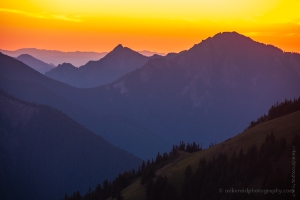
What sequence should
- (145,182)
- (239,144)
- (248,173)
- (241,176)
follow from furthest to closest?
(145,182), (239,144), (241,176), (248,173)

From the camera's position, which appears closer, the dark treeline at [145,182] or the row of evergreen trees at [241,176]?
the row of evergreen trees at [241,176]

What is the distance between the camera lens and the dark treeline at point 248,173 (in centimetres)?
9138

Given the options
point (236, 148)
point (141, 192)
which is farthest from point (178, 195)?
point (236, 148)

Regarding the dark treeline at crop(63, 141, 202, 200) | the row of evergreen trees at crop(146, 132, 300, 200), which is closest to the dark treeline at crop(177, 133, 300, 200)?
the row of evergreen trees at crop(146, 132, 300, 200)

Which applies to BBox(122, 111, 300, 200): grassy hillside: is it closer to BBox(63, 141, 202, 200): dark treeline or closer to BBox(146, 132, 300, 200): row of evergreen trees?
BBox(63, 141, 202, 200): dark treeline

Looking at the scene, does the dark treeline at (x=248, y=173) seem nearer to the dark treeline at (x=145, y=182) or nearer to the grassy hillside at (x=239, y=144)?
the grassy hillside at (x=239, y=144)

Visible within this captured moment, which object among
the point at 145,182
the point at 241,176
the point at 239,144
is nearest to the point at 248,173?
the point at 241,176

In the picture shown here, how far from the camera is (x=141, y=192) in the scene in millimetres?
128625

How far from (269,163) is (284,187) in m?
13.5

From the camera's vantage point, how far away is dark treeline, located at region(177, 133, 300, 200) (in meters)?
91.4

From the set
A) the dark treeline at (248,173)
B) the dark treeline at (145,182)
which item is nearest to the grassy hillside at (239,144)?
the dark treeline at (145,182)

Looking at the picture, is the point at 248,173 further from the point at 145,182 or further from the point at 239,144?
the point at 145,182

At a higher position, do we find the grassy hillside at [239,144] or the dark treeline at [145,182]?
the grassy hillside at [239,144]

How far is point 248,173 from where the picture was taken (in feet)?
333
